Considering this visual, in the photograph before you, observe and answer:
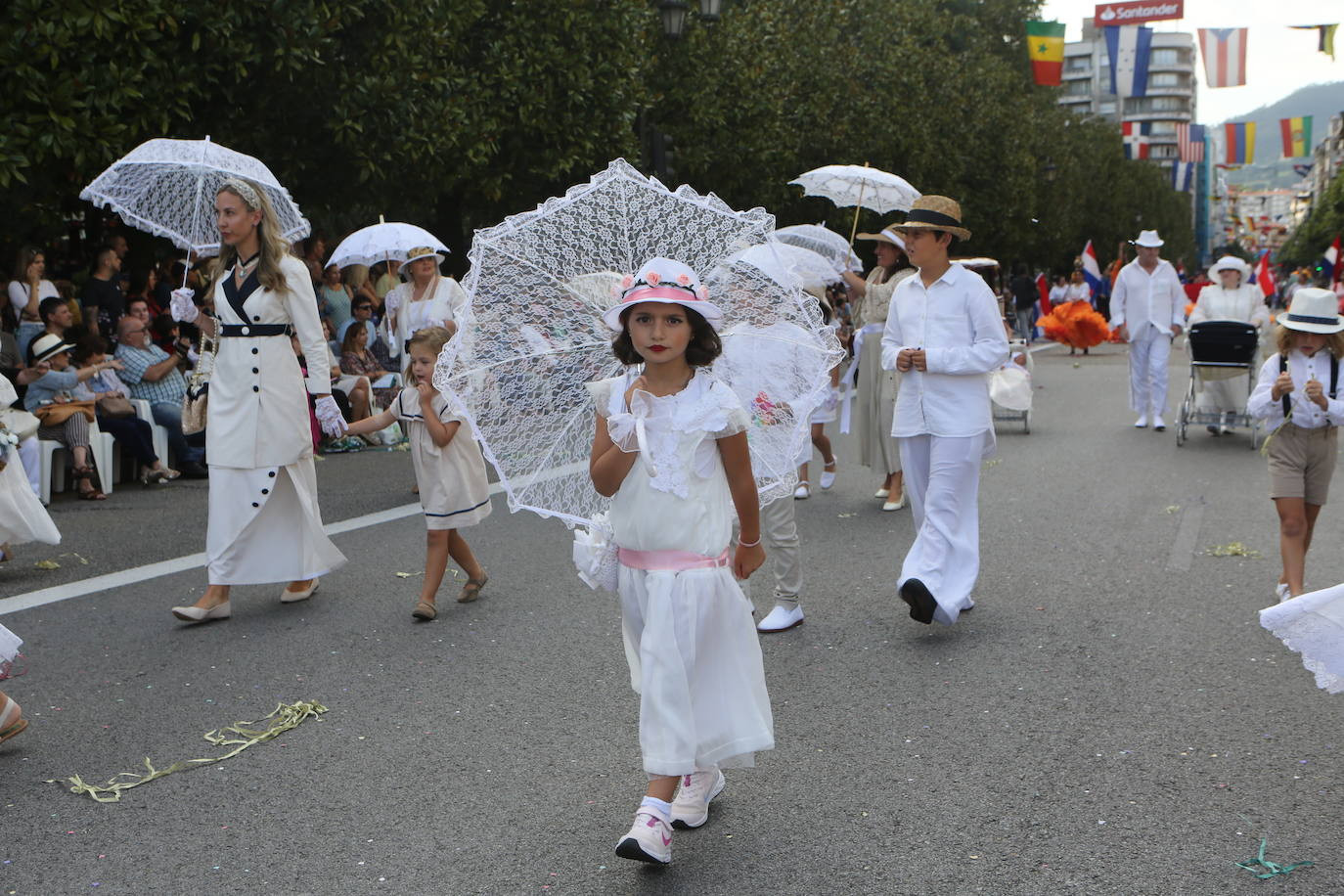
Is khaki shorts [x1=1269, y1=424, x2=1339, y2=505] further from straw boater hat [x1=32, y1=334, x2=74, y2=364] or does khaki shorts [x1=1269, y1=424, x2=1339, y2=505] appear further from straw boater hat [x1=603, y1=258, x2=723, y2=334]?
straw boater hat [x1=32, y1=334, x2=74, y2=364]

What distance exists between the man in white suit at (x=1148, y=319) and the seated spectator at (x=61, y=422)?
10.2 metres

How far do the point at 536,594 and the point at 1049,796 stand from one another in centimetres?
366

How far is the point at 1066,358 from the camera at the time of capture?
31.4 m

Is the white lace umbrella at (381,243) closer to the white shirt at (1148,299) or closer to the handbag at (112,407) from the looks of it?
the handbag at (112,407)

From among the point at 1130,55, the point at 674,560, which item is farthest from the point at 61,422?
the point at 1130,55

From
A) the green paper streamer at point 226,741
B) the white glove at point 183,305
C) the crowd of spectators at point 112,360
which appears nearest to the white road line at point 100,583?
the white glove at point 183,305

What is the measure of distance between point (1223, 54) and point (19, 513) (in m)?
44.6

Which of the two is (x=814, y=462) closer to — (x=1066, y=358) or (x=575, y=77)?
(x=575, y=77)

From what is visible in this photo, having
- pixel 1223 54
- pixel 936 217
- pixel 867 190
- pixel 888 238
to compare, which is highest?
pixel 1223 54

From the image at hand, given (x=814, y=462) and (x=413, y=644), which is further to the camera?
(x=814, y=462)

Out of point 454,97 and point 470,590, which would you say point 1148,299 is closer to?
point 454,97

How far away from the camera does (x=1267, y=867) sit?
3.99m

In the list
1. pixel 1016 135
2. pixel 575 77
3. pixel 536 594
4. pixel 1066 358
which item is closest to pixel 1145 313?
pixel 575 77

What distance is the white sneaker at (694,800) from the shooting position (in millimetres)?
4391
